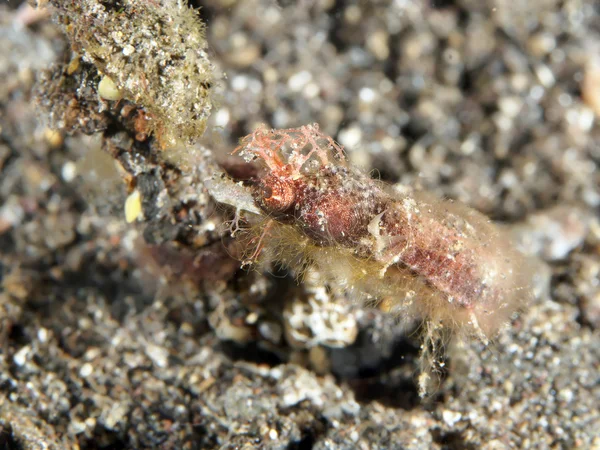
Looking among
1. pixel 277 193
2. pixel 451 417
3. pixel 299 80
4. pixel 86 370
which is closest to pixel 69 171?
pixel 86 370

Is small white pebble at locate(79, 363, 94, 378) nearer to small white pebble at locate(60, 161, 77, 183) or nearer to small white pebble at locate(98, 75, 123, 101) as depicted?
small white pebble at locate(60, 161, 77, 183)

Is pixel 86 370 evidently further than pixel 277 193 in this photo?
Yes

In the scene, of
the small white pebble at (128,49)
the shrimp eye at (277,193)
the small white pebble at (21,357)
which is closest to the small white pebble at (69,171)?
the small white pebble at (21,357)

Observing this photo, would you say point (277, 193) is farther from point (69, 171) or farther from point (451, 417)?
point (69, 171)

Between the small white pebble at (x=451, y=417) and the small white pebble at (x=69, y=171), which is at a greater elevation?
the small white pebble at (x=451, y=417)

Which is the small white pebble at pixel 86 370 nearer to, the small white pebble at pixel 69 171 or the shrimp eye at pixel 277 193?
the small white pebble at pixel 69 171

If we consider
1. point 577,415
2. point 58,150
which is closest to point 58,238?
point 58,150

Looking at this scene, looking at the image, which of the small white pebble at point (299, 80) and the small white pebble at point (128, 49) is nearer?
the small white pebble at point (128, 49)

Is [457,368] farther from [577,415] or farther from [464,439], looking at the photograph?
[577,415]
